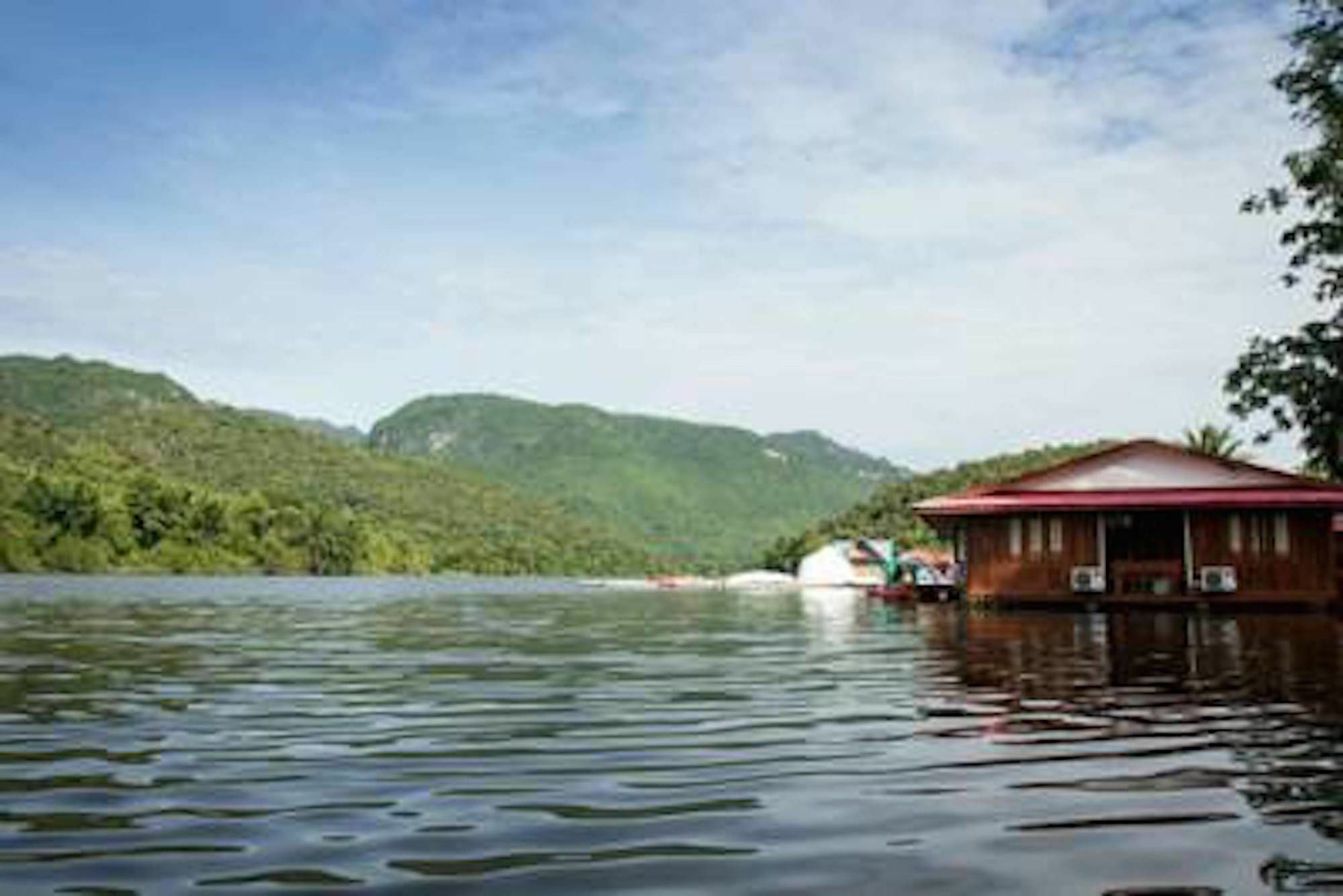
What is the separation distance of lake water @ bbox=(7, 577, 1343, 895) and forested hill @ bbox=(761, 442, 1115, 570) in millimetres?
98259

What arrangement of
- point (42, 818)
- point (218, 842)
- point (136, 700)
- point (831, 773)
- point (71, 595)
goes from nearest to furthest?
point (218, 842) → point (42, 818) → point (831, 773) → point (136, 700) → point (71, 595)

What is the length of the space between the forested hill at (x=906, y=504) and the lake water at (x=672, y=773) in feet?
322

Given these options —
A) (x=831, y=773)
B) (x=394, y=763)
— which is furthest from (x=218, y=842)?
(x=831, y=773)

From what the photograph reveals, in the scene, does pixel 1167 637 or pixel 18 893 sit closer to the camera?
pixel 18 893

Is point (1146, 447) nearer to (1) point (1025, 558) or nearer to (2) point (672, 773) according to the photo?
(1) point (1025, 558)

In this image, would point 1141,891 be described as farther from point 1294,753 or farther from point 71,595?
point 71,595

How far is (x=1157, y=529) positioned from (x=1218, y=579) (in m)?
7.67

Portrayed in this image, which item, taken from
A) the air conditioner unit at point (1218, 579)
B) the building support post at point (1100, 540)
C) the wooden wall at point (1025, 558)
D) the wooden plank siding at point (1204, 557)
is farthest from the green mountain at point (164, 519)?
the air conditioner unit at point (1218, 579)

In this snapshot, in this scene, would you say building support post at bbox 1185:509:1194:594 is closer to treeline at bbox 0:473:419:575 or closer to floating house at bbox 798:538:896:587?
floating house at bbox 798:538:896:587

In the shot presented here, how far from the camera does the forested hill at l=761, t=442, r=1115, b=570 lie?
121 meters

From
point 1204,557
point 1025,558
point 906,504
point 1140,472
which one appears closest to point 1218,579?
point 1204,557

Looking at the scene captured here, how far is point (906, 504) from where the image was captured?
12256cm

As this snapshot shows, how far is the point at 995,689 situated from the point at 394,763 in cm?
891

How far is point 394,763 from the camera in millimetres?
10055
